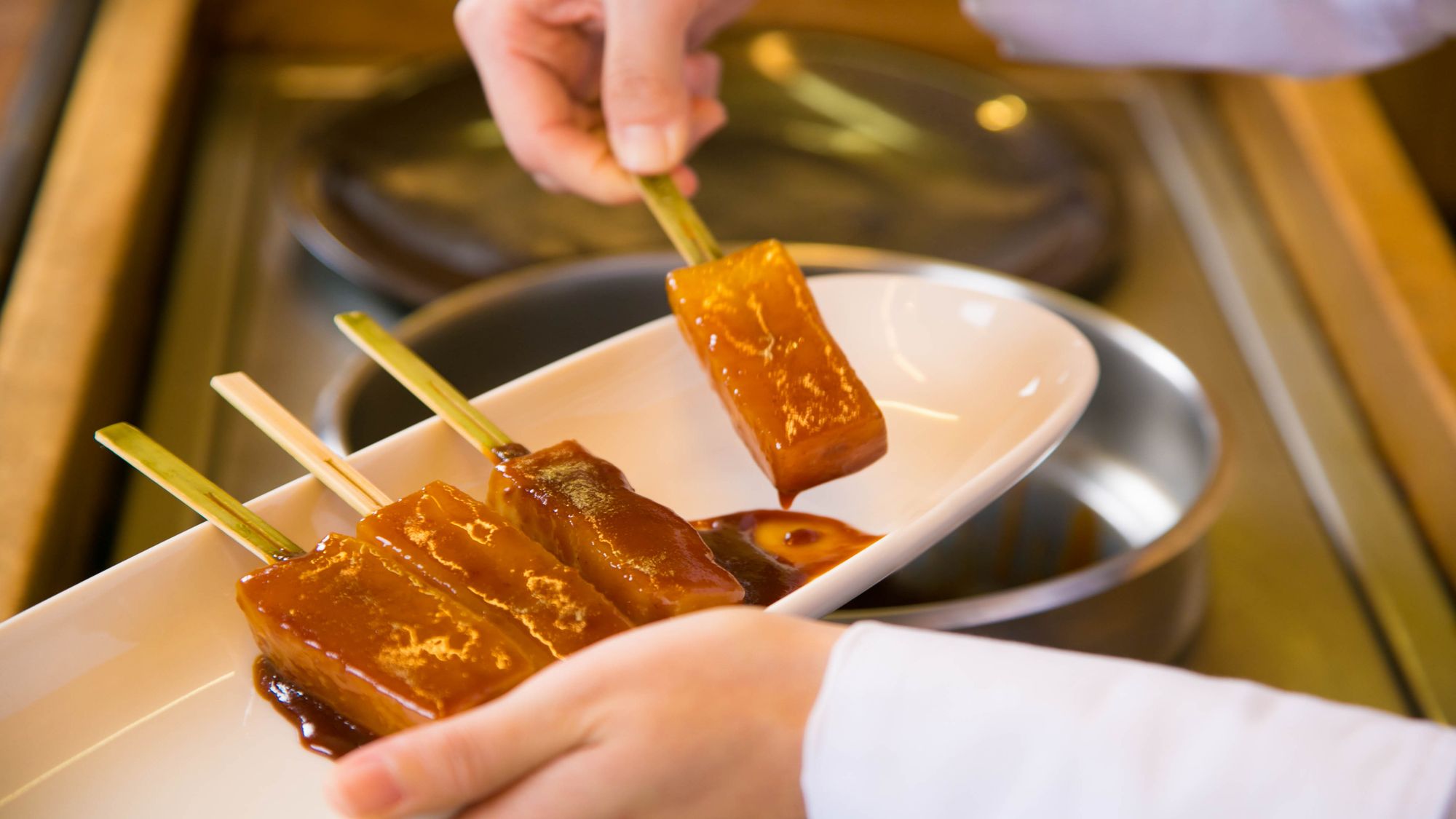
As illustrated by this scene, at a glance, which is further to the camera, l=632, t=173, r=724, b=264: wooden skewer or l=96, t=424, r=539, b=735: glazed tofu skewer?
l=632, t=173, r=724, b=264: wooden skewer

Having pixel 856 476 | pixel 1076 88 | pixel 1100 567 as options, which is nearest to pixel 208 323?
pixel 856 476

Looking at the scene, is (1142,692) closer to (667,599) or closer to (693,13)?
(667,599)

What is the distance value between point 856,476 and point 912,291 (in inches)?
7.9

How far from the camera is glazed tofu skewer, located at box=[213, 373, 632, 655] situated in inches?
30.4

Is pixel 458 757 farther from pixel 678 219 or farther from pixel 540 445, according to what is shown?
pixel 678 219

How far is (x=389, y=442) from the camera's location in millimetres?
911

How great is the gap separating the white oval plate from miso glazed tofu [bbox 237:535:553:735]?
0.06 metres

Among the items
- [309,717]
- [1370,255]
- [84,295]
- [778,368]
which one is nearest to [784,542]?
[778,368]

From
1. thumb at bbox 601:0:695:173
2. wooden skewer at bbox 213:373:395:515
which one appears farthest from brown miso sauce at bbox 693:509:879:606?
thumb at bbox 601:0:695:173

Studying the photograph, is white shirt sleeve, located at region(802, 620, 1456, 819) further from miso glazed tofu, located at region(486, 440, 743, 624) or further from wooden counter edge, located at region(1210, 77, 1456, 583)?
wooden counter edge, located at region(1210, 77, 1456, 583)

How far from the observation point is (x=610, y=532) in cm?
→ 85

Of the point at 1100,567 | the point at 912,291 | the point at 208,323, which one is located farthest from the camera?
the point at 208,323

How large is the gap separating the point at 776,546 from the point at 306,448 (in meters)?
0.38

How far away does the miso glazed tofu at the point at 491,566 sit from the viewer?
78cm
